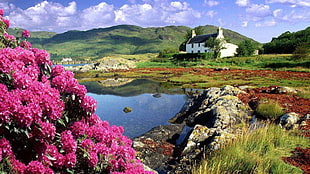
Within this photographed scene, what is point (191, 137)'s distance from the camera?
1066cm

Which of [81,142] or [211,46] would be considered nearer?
[81,142]

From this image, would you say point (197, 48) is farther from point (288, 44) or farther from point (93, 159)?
point (93, 159)

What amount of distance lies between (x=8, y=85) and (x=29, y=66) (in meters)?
0.46

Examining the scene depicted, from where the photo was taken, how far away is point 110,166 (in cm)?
388

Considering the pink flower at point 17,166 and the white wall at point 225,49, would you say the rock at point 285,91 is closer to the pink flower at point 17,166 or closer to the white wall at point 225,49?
the pink flower at point 17,166

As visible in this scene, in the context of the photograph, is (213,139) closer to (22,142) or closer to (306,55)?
(22,142)

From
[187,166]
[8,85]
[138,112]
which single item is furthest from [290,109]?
[8,85]

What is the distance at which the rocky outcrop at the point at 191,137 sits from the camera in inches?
367

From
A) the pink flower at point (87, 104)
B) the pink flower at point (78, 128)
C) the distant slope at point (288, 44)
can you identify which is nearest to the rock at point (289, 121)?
the pink flower at point (87, 104)

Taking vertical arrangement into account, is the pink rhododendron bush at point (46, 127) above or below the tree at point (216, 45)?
below

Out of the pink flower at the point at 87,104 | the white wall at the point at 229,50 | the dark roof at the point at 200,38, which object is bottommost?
the pink flower at the point at 87,104

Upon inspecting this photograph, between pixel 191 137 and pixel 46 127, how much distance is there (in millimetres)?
8597

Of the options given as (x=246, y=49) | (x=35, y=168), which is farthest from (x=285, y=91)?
(x=246, y=49)

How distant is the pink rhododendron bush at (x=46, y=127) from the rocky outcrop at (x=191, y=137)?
509cm
